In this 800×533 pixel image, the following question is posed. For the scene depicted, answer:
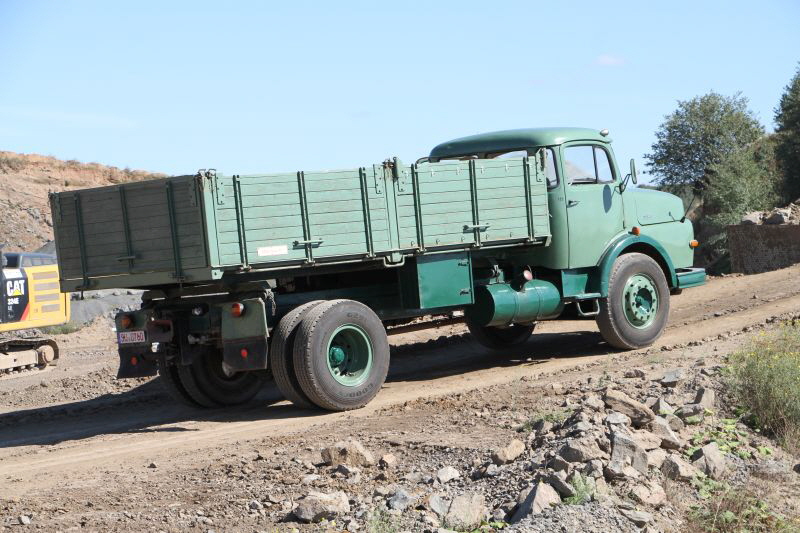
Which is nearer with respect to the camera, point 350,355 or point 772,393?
point 772,393

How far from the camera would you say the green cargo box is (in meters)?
9.49

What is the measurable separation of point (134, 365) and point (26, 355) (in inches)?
271

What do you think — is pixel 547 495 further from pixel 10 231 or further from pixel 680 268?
pixel 10 231

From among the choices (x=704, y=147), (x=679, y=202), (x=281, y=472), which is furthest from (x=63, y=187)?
(x=281, y=472)

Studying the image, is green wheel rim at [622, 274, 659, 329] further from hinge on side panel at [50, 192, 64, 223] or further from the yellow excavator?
the yellow excavator

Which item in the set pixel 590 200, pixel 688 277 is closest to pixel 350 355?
pixel 590 200

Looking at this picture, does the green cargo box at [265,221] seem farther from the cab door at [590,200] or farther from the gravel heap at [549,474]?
the gravel heap at [549,474]

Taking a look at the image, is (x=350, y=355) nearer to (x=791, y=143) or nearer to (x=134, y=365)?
(x=134, y=365)

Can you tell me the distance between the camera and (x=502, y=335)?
14.0 metres

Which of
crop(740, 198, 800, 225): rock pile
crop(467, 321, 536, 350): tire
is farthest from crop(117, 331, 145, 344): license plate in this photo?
crop(740, 198, 800, 225): rock pile

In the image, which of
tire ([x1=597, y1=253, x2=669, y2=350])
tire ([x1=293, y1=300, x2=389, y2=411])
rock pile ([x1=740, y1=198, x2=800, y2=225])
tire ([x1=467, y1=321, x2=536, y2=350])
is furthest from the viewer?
rock pile ([x1=740, y1=198, x2=800, y2=225])

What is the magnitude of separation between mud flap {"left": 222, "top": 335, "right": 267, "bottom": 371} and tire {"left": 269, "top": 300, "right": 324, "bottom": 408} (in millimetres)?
176

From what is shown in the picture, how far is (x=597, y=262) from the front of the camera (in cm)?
1244

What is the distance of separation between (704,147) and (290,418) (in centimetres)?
3679
